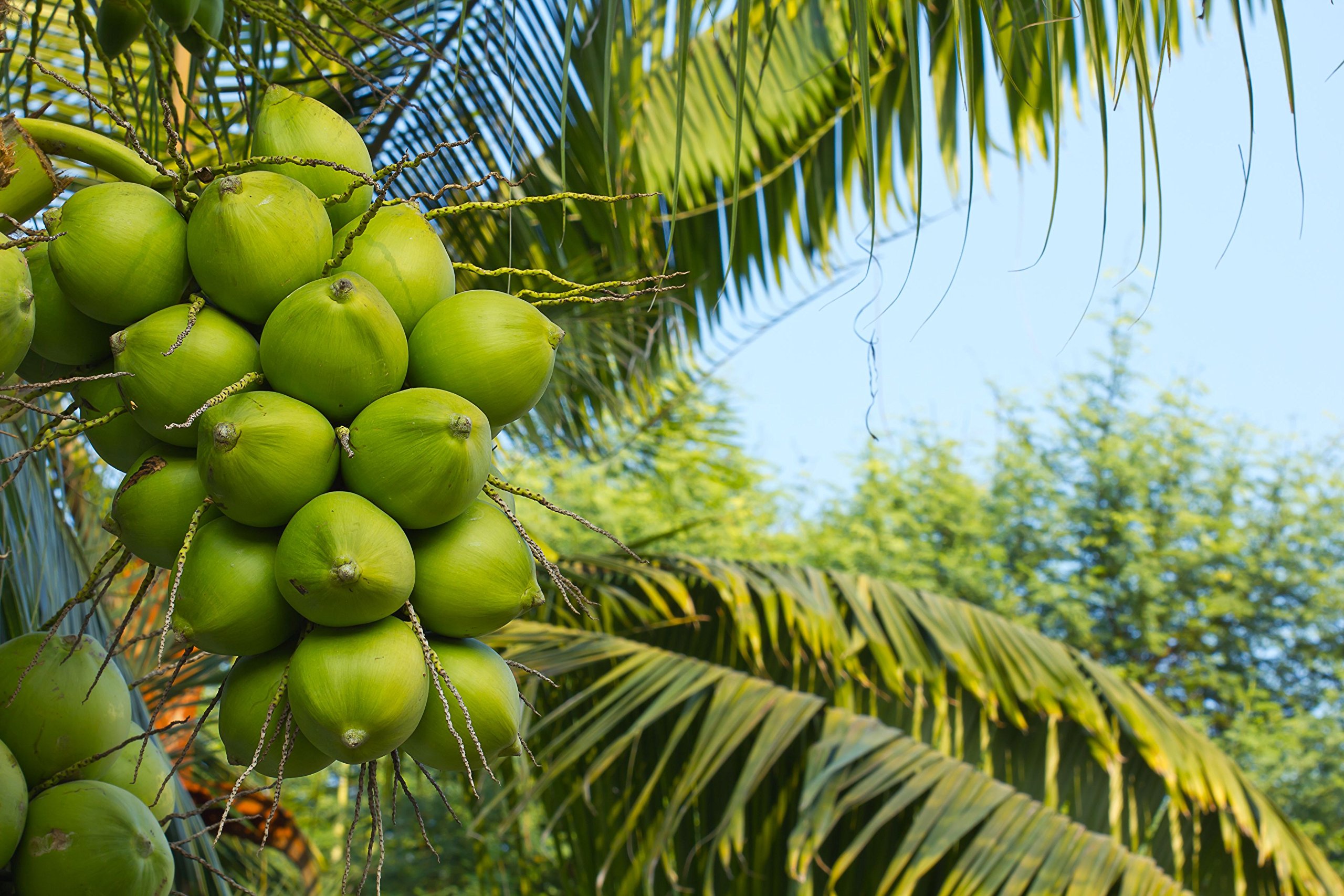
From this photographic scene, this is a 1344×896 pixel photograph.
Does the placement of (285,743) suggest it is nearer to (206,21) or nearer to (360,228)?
(360,228)

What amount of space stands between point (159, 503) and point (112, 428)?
8 cm

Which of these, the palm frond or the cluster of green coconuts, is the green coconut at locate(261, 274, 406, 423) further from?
the palm frond

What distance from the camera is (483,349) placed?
2.37 ft

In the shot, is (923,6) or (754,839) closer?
(923,6)

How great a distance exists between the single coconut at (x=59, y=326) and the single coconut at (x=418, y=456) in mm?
223

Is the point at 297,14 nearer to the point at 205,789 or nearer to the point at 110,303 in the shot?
the point at 110,303

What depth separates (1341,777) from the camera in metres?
9.04

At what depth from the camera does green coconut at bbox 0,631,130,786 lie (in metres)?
0.88

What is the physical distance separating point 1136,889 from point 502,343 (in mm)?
2135

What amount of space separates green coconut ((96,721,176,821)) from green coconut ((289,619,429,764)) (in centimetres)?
35

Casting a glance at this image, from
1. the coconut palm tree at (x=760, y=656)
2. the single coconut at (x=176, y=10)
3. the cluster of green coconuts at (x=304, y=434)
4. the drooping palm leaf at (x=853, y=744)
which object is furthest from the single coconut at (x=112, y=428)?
the drooping palm leaf at (x=853, y=744)

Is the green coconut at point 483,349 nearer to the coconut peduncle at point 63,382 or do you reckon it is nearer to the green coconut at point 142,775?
the coconut peduncle at point 63,382

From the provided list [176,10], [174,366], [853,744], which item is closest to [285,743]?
[174,366]

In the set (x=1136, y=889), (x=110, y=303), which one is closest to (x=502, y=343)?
(x=110, y=303)
